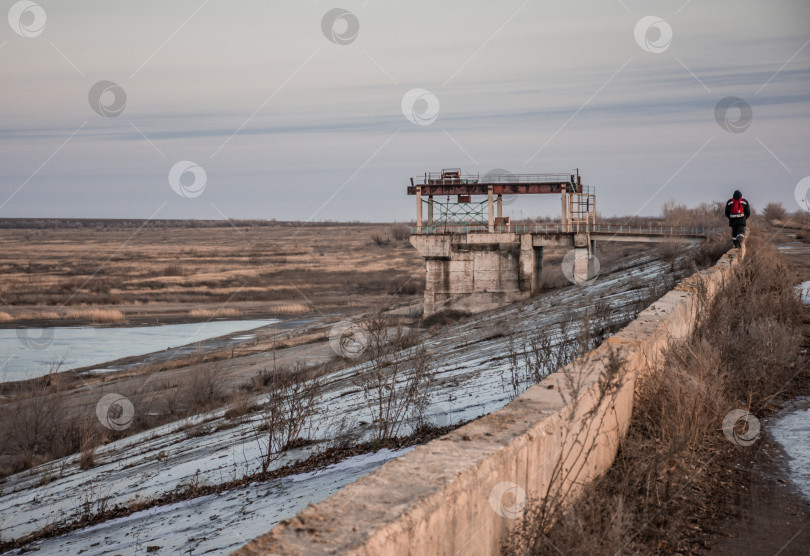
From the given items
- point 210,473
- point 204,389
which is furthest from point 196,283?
point 210,473

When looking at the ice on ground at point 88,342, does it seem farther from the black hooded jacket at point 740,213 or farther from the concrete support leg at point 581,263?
the black hooded jacket at point 740,213

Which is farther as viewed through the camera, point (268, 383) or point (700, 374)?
point (268, 383)

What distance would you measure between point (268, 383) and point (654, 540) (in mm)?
20202

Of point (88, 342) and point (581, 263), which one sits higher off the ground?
point (581, 263)

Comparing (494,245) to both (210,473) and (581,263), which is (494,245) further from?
(210,473)

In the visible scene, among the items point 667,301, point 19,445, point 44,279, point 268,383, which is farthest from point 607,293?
point 44,279

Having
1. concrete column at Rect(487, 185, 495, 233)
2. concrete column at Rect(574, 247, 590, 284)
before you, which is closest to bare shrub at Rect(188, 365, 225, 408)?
concrete column at Rect(487, 185, 495, 233)

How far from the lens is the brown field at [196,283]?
5034 cm

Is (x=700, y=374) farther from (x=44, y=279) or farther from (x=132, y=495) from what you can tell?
(x=44, y=279)

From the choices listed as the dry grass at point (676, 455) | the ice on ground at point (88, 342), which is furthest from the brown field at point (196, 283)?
the dry grass at point (676, 455)

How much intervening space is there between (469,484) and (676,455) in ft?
9.92

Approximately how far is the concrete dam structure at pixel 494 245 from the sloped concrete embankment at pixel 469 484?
110 feet

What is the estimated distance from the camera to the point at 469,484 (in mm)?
3748

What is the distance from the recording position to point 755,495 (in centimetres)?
588
